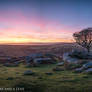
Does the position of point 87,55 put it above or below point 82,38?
below

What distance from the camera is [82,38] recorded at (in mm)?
46344

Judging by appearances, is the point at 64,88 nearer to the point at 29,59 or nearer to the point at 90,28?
the point at 29,59

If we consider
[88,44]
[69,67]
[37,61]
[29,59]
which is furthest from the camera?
[88,44]

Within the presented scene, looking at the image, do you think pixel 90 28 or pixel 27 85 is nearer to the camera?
pixel 27 85

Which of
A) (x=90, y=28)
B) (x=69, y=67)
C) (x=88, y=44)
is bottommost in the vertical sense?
(x=69, y=67)

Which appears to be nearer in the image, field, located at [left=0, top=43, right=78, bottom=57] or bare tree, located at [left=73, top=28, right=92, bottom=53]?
bare tree, located at [left=73, top=28, right=92, bottom=53]

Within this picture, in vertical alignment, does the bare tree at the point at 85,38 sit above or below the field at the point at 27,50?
above

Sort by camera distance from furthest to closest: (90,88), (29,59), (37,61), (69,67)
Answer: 1. (29,59)
2. (37,61)
3. (69,67)
4. (90,88)

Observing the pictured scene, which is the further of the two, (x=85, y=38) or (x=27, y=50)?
(x=27, y=50)

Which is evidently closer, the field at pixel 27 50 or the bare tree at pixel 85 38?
the bare tree at pixel 85 38

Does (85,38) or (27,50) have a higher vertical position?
(85,38)

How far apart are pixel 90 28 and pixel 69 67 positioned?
27.0 m

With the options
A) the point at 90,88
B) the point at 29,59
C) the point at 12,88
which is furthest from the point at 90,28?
the point at 12,88

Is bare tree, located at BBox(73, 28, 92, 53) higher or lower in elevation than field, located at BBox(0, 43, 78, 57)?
higher
